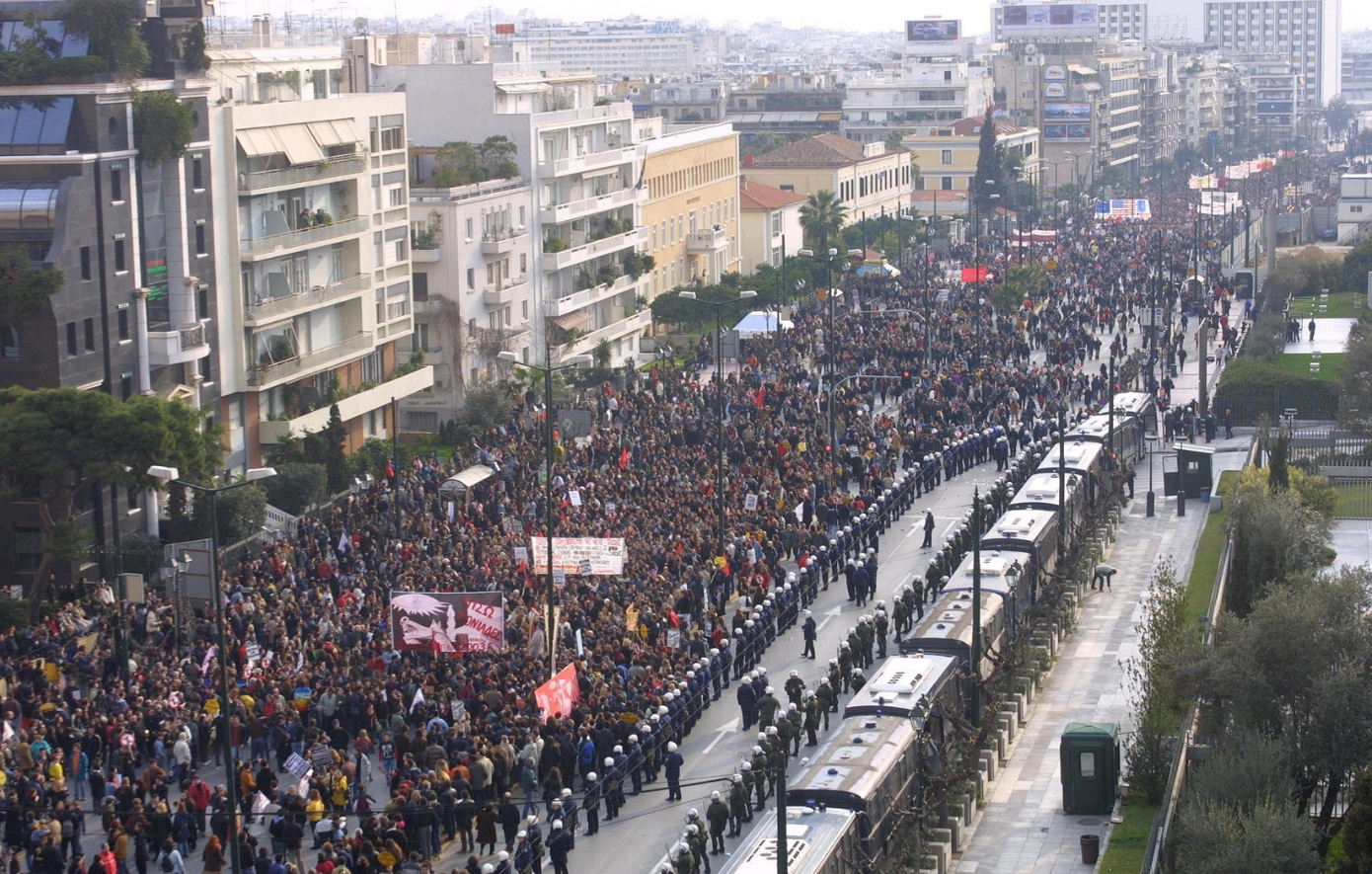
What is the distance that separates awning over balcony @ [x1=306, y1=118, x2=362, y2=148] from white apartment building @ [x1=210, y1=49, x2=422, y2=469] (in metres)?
0.04

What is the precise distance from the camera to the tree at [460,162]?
212 ft

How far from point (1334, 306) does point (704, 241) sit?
26940mm

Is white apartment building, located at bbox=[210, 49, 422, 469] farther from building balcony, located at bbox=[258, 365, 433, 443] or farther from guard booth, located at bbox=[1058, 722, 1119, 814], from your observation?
guard booth, located at bbox=[1058, 722, 1119, 814]

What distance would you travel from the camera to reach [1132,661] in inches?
1308

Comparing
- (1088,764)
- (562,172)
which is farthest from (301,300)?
(1088,764)

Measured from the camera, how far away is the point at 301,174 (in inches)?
2083

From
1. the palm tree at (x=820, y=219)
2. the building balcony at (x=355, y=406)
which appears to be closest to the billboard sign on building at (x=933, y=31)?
the palm tree at (x=820, y=219)

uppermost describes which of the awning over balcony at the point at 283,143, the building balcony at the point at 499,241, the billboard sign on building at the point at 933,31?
the billboard sign on building at the point at 933,31

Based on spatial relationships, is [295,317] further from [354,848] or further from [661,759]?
[354,848]

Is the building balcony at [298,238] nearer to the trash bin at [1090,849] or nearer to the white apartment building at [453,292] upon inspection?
the white apartment building at [453,292]

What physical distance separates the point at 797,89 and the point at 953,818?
445ft

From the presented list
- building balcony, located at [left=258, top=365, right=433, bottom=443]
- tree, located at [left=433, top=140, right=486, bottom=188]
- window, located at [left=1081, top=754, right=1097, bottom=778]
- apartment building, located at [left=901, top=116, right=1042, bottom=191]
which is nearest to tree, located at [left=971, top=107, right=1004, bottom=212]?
apartment building, located at [left=901, top=116, right=1042, bottom=191]

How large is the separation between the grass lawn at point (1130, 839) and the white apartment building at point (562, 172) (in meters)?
40.8

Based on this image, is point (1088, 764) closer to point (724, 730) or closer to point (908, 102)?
point (724, 730)
